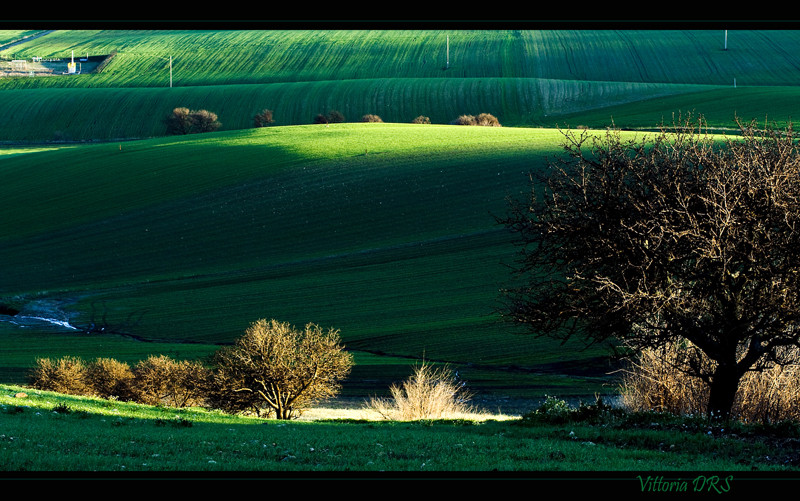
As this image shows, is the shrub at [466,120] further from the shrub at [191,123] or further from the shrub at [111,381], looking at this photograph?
the shrub at [111,381]

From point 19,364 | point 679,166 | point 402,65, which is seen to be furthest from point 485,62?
point 679,166

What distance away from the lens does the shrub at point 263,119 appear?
124 meters

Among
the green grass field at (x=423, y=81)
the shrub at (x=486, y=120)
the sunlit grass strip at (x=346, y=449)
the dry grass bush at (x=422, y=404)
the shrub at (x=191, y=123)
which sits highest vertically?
the green grass field at (x=423, y=81)

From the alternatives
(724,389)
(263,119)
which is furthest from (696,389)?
(263,119)

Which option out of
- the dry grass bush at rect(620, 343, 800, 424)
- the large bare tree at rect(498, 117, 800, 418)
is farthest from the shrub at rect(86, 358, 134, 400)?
the dry grass bush at rect(620, 343, 800, 424)

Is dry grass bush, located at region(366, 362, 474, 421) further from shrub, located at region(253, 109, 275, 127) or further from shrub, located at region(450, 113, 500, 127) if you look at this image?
shrub, located at region(253, 109, 275, 127)

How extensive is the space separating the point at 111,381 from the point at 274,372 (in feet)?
27.7

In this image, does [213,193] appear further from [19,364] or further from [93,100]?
[93,100]

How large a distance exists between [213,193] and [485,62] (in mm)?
82656

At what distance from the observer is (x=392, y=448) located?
15758mm

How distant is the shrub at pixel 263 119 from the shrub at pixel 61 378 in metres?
89.7

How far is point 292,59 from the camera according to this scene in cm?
16175

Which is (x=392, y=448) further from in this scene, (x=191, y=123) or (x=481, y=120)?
(x=191, y=123)

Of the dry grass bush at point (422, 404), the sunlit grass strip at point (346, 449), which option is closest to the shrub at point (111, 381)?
the dry grass bush at point (422, 404)
